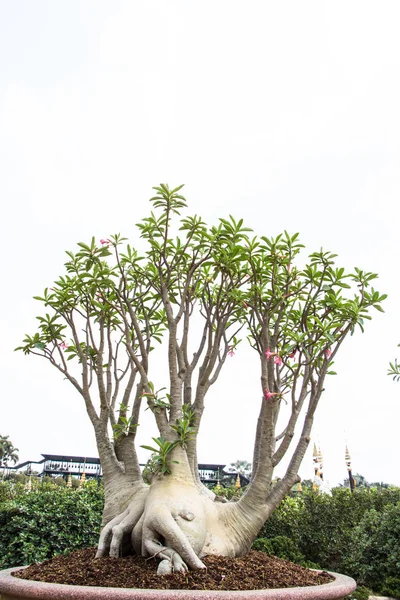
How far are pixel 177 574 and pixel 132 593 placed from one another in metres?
0.57

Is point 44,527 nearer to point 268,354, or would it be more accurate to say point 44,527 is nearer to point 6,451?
point 268,354

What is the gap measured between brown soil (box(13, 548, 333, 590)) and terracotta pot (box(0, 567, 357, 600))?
223 millimetres

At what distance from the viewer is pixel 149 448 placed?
4320 millimetres

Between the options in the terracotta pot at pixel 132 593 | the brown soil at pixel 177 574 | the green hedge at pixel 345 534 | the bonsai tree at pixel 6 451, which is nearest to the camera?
the terracotta pot at pixel 132 593

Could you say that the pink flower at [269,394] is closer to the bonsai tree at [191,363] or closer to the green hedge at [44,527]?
the bonsai tree at [191,363]

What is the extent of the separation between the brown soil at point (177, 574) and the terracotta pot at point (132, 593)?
223 mm

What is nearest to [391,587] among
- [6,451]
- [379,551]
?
[379,551]

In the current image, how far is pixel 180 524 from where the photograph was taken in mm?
3941

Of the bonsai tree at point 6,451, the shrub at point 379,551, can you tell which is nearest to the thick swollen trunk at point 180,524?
the shrub at point 379,551

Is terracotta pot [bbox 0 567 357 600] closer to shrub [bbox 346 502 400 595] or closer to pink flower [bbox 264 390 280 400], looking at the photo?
pink flower [bbox 264 390 280 400]

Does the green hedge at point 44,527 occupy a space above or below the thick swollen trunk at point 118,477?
below

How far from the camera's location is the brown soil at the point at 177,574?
3.37 metres

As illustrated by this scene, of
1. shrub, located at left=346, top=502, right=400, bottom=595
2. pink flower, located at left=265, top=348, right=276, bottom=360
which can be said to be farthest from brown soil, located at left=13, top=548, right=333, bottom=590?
shrub, located at left=346, top=502, right=400, bottom=595

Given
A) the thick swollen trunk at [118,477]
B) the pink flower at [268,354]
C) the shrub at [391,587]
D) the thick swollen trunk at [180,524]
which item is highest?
the pink flower at [268,354]
